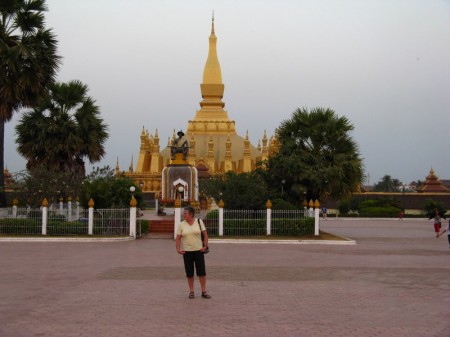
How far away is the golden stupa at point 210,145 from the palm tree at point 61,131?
1828cm

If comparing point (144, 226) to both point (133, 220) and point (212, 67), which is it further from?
point (212, 67)

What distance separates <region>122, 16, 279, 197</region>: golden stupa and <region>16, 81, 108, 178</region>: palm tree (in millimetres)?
18283

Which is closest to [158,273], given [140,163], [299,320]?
[299,320]

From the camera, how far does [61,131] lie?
29.8 m

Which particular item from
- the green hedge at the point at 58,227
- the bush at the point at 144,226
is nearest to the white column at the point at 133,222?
the green hedge at the point at 58,227

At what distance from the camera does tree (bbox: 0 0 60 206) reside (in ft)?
80.5

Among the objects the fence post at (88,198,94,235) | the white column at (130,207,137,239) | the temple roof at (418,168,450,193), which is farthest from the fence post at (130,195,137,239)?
the temple roof at (418,168,450,193)

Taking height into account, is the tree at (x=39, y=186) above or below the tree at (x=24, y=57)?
below

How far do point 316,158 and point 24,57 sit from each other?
38.3 feet

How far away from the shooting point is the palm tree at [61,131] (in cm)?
2986

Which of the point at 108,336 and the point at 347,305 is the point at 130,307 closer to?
the point at 108,336

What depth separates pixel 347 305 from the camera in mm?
9812

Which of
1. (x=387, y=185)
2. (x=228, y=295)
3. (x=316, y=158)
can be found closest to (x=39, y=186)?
(x=316, y=158)

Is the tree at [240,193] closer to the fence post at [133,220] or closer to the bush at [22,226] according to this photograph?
the fence post at [133,220]
